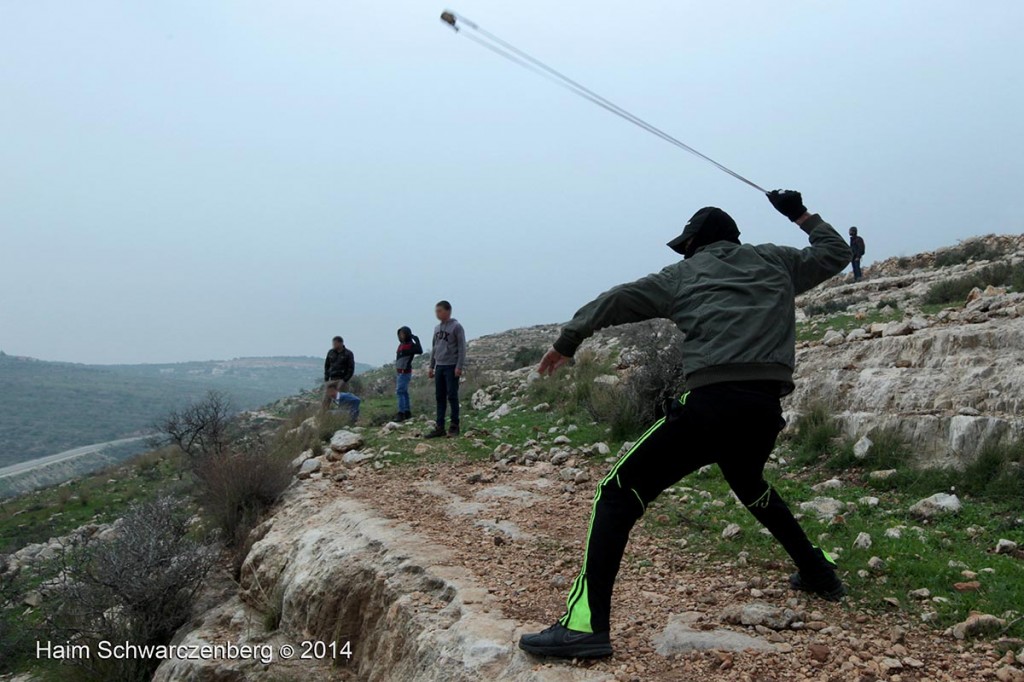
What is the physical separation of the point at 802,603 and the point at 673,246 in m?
1.91

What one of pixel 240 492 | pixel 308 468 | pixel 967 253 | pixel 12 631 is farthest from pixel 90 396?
pixel 967 253

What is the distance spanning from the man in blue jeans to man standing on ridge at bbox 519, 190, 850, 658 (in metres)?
6.36

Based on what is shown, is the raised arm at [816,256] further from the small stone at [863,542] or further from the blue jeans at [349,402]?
the blue jeans at [349,402]

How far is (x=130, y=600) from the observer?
5.87 m

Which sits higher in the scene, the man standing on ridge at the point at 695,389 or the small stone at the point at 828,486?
the man standing on ridge at the point at 695,389

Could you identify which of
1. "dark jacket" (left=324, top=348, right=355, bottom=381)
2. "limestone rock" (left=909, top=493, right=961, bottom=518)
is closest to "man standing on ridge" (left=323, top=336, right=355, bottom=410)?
"dark jacket" (left=324, top=348, right=355, bottom=381)

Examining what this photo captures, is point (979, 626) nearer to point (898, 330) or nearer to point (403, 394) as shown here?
point (898, 330)

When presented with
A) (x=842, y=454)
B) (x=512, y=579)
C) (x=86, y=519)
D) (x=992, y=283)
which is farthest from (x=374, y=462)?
(x=992, y=283)

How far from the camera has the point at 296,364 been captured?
446ft

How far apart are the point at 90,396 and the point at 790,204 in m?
95.5

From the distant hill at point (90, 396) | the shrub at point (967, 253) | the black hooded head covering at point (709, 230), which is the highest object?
the shrub at point (967, 253)

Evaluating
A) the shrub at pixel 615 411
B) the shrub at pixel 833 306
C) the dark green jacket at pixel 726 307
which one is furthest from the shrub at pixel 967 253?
the dark green jacket at pixel 726 307

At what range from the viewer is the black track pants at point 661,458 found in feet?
9.80

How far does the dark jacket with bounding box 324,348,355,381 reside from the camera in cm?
1264
